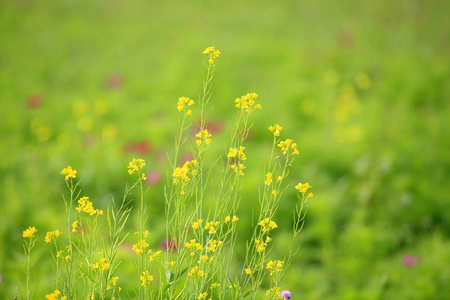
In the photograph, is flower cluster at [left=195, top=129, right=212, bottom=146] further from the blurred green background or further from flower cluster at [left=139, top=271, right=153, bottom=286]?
flower cluster at [left=139, top=271, right=153, bottom=286]

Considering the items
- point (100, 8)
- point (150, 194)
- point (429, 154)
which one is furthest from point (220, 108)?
point (100, 8)

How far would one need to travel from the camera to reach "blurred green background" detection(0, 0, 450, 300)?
2277 mm

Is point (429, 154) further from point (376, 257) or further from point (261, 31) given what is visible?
point (261, 31)

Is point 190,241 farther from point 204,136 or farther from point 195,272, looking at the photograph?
point 204,136

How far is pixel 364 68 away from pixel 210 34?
222 centimetres

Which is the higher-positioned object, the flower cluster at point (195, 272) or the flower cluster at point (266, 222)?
the flower cluster at point (266, 222)

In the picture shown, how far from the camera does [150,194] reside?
107 inches

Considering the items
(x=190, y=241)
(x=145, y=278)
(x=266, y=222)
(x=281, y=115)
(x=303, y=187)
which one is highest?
(x=281, y=115)

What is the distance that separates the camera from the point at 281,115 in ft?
11.3

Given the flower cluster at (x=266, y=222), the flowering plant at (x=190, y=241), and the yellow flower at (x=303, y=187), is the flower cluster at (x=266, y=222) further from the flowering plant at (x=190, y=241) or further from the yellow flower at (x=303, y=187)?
the yellow flower at (x=303, y=187)

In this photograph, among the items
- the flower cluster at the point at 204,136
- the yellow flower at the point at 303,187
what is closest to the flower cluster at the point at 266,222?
the yellow flower at the point at 303,187

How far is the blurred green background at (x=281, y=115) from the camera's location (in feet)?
7.47

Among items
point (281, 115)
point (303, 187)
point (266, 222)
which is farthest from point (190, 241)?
point (281, 115)

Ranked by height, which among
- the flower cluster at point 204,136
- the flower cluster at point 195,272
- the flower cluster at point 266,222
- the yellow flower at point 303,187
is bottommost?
the flower cluster at point 195,272
